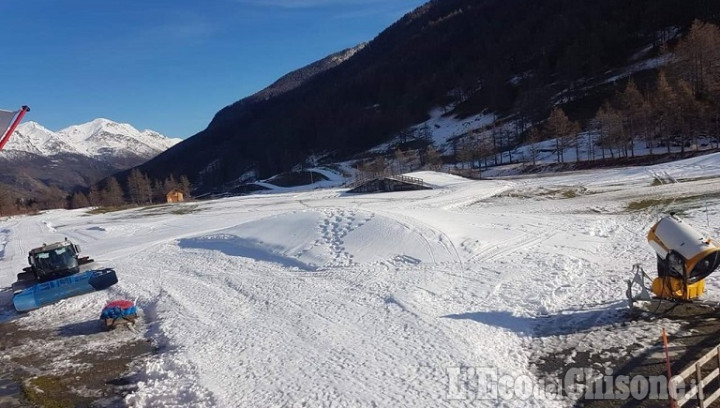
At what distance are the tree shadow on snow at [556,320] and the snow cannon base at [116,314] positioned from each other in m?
8.88

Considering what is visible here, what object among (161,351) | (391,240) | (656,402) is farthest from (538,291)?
(161,351)

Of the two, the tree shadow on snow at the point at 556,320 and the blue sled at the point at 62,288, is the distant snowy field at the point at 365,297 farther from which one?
the blue sled at the point at 62,288

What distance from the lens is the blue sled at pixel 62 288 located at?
16359 millimetres

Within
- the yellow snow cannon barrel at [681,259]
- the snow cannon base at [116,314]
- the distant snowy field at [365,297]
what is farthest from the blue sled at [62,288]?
the yellow snow cannon barrel at [681,259]

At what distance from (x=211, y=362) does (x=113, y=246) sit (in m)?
26.3

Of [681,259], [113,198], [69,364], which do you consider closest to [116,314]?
[69,364]

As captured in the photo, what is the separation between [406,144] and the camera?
143 meters

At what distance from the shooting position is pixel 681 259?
10.2m

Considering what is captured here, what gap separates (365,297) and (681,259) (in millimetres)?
7787

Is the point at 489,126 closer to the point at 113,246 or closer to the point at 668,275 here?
the point at 113,246

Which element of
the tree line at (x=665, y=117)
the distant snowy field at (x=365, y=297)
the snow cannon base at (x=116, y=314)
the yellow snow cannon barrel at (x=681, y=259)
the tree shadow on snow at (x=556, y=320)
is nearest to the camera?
the distant snowy field at (x=365, y=297)

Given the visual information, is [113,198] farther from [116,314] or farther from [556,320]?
[556,320]

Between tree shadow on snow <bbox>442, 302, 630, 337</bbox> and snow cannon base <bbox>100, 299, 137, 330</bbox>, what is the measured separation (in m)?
8.88

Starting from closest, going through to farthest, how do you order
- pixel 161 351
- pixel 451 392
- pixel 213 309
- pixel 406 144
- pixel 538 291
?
pixel 451 392 → pixel 161 351 → pixel 538 291 → pixel 213 309 → pixel 406 144
